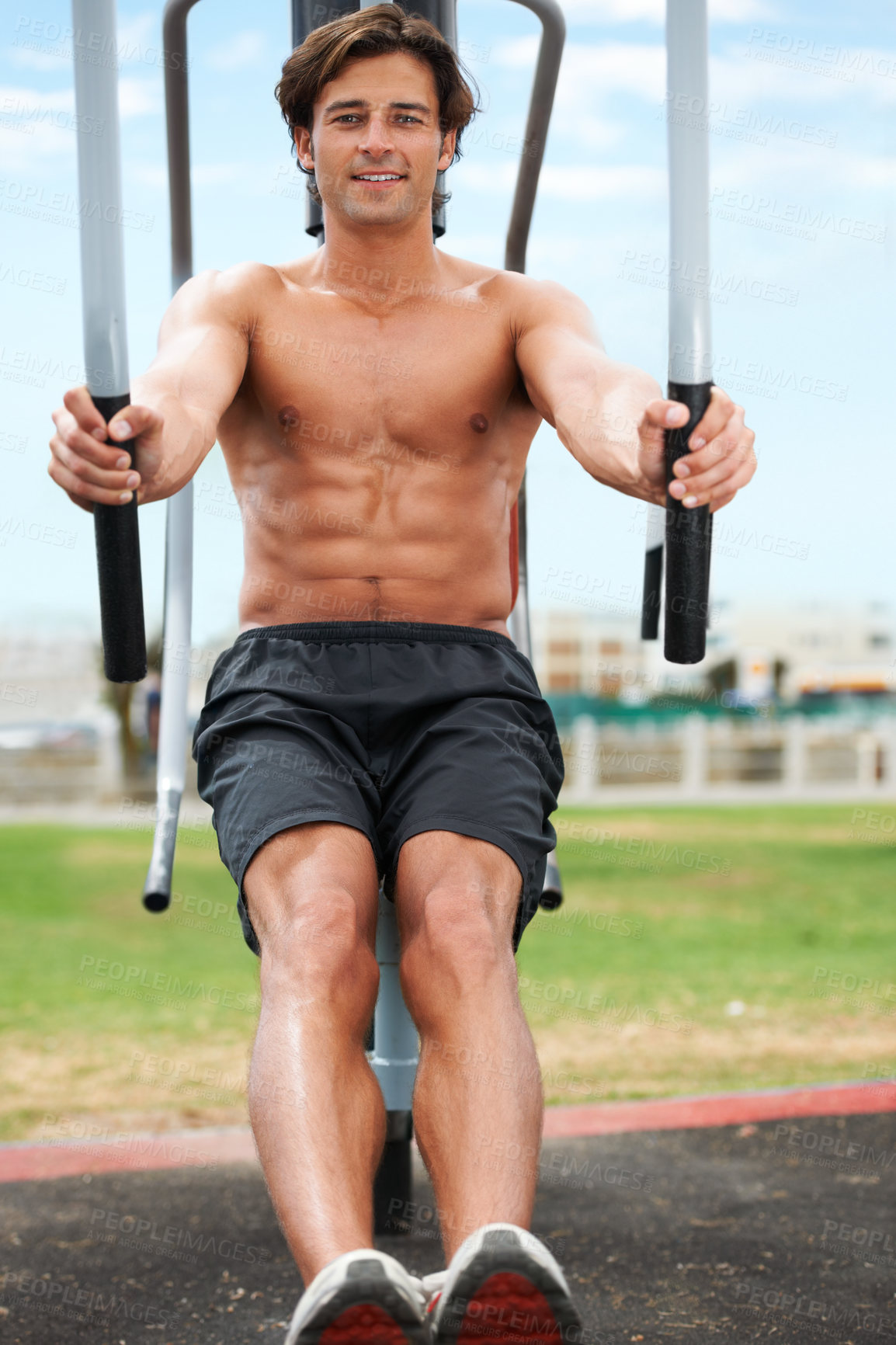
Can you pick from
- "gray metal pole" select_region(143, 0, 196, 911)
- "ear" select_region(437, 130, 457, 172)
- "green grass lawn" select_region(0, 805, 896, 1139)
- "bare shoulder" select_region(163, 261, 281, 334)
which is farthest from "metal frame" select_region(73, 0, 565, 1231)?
"green grass lawn" select_region(0, 805, 896, 1139)

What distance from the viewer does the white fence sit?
23.2 m

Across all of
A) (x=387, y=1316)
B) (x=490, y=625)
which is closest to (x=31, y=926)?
(x=490, y=625)

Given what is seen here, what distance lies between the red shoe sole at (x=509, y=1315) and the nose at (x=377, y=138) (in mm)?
1387

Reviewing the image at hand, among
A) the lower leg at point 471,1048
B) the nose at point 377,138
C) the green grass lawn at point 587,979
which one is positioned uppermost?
the nose at point 377,138

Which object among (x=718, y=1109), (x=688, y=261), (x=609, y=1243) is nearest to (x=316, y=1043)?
(x=688, y=261)

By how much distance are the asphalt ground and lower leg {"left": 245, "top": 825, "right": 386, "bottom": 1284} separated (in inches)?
30.9

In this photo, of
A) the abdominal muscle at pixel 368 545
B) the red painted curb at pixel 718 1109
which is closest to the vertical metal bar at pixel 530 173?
the abdominal muscle at pixel 368 545

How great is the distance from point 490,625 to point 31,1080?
2806mm

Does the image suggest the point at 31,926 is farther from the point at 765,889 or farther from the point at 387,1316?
the point at 387,1316

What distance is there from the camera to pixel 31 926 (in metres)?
8.27

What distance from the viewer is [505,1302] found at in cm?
119

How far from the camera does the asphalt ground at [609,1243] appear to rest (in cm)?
206

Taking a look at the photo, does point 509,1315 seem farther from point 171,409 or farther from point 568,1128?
point 568,1128

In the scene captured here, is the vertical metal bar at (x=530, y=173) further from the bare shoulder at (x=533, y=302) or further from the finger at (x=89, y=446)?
the finger at (x=89, y=446)
